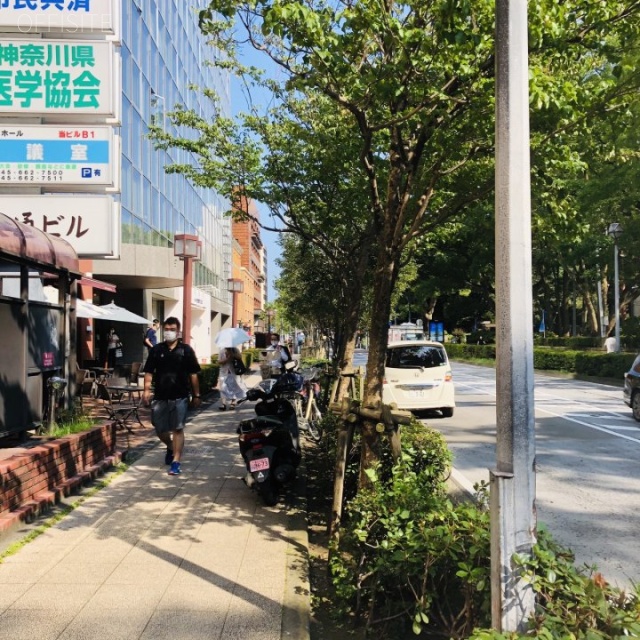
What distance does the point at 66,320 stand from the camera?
8.53 metres

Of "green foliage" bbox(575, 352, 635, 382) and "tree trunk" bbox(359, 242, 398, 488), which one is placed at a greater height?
"tree trunk" bbox(359, 242, 398, 488)

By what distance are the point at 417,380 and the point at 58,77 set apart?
8.68 meters

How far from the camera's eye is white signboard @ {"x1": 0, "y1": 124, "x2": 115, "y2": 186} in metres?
8.57

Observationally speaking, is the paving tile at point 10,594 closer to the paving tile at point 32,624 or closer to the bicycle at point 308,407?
the paving tile at point 32,624

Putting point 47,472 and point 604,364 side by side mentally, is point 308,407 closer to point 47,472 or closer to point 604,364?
point 47,472

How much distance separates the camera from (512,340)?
2648mm

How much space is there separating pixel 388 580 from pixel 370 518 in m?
0.39

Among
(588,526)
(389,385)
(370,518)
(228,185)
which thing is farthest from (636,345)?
(370,518)

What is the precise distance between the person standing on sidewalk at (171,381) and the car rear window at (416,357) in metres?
6.56

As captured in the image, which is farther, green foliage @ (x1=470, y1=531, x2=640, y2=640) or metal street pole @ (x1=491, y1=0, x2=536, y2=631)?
metal street pole @ (x1=491, y1=0, x2=536, y2=631)

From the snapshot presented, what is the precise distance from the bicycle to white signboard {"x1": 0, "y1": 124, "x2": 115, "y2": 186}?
4.59 meters

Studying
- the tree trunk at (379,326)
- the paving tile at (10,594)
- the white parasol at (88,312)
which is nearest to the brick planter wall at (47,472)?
the paving tile at (10,594)

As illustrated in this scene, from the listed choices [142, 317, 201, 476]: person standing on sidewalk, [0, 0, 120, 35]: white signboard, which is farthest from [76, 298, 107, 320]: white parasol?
[142, 317, 201, 476]: person standing on sidewalk

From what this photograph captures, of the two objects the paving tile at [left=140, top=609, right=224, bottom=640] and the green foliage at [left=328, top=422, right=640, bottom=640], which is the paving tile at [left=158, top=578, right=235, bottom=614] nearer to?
the paving tile at [left=140, top=609, right=224, bottom=640]
